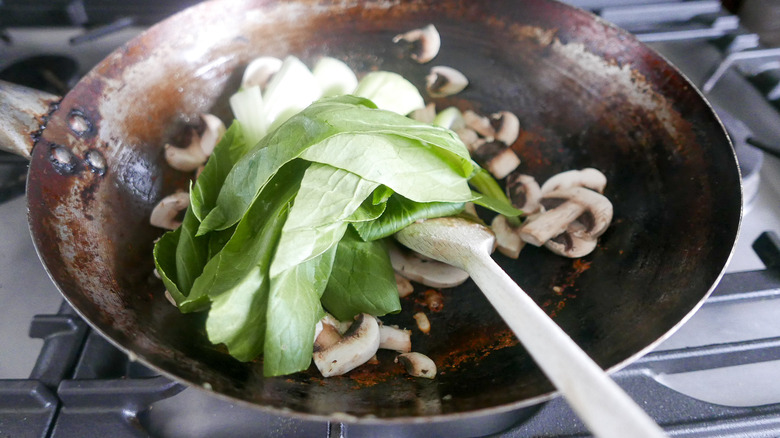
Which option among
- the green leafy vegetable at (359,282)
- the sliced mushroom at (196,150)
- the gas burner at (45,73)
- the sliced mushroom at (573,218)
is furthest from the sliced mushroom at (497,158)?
the gas burner at (45,73)

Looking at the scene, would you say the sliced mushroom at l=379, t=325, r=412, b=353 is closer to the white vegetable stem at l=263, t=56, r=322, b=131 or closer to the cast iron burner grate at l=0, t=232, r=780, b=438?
the cast iron burner grate at l=0, t=232, r=780, b=438

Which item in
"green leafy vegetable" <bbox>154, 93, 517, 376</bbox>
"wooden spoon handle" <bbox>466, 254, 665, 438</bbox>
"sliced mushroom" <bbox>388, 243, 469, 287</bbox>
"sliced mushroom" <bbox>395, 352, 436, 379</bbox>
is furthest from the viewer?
"sliced mushroom" <bbox>388, 243, 469, 287</bbox>

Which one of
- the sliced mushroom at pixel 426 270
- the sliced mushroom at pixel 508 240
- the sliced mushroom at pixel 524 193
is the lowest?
the sliced mushroom at pixel 426 270

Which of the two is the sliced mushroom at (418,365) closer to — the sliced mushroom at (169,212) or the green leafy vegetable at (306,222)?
the green leafy vegetable at (306,222)

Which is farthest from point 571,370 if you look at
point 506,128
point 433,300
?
point 506,128

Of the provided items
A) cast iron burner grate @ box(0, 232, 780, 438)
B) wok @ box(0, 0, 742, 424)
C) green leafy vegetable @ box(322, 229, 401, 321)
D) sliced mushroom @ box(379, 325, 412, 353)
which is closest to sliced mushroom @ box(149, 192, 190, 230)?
wok @ box(0, 0, 742, 424)
